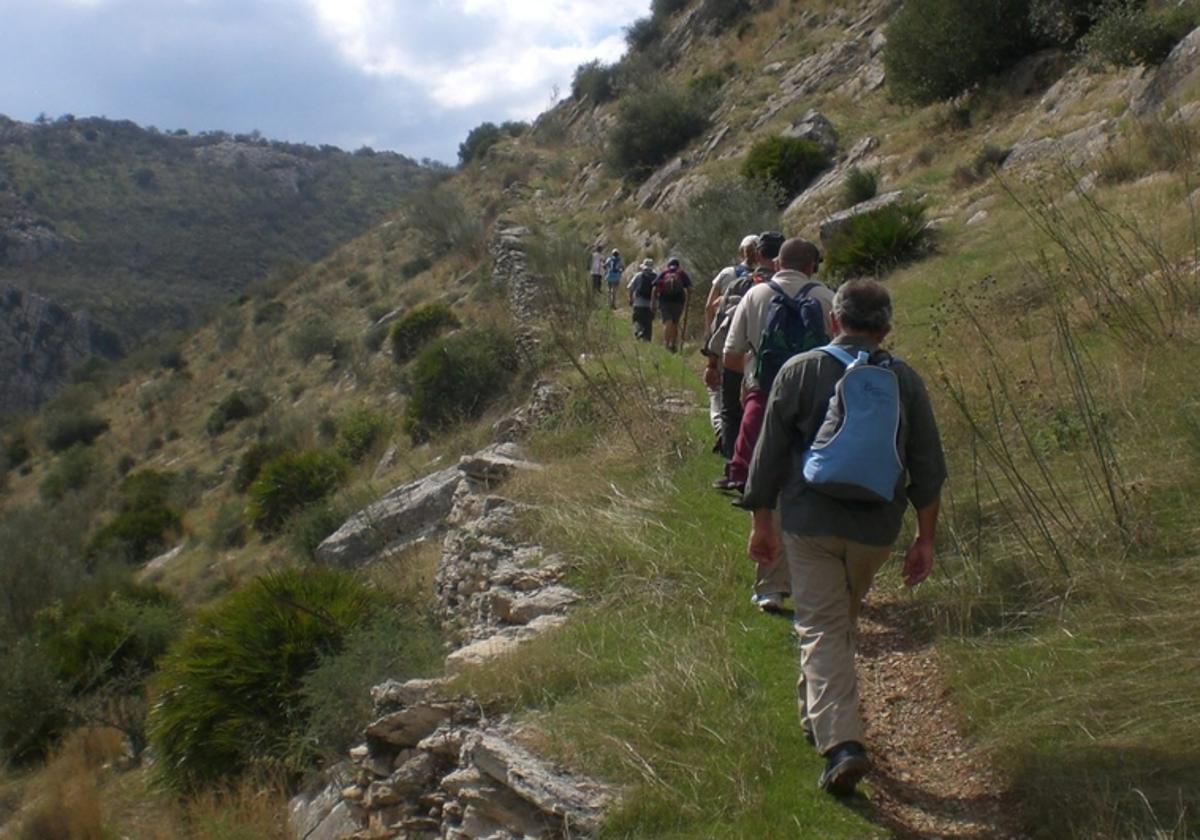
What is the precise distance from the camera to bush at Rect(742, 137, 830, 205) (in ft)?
81.0

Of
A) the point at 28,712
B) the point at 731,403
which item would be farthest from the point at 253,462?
the point at 731,403

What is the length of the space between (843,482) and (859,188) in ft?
56.6

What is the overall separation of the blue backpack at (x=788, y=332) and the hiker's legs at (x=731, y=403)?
1418 mm

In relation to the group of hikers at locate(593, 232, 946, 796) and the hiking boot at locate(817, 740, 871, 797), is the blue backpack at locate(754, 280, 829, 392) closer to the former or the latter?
the group of hikers at locate(593, 232, 946, 796)

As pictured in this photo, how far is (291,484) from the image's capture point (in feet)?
73.5

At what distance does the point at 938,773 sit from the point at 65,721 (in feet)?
42.7

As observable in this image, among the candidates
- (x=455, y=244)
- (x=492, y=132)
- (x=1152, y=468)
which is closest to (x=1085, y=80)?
(x=1152, y=468)

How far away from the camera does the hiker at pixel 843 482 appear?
12.7 feet

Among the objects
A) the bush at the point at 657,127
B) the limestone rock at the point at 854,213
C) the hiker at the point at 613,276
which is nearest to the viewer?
the limestone rock at the point at 854,213

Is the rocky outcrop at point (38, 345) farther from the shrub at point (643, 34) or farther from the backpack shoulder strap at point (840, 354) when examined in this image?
the backpack shoulder strap at point (840, 354)

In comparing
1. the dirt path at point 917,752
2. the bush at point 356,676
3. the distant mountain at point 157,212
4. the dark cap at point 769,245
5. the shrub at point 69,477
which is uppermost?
the distant mountain at point 157,212

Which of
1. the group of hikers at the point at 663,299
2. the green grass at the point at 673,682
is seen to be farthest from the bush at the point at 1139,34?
the green grass at the point at 673,682

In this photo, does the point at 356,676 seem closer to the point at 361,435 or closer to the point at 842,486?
the point at 842,486

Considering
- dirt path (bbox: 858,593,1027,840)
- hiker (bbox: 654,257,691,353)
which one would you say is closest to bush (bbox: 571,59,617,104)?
hiker (bbox: 654,257,691,353)
